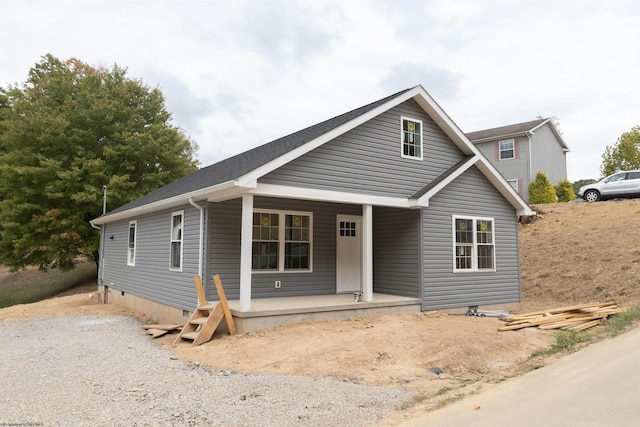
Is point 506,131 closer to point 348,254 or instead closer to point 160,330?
point 348,254

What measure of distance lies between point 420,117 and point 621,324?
6376mm

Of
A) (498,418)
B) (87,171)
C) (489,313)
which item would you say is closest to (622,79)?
(489,313)

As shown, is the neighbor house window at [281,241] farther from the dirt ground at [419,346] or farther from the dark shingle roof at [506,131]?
the dark shingle roof at [506,131]

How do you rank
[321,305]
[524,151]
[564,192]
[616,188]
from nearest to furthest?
1. [321,305]
2. [616,188]
3. [524,151]
4. [564,192]

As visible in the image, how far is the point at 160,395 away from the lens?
5336mm

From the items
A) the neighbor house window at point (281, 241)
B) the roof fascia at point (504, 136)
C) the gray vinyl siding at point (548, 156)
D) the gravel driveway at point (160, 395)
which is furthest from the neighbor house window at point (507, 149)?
the gravel driveway at point (160, 395)

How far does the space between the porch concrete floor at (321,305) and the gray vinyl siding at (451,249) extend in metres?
0.77

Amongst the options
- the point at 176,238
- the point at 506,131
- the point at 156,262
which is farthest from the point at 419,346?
the point at 506,131

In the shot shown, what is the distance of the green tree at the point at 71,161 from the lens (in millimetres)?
21062

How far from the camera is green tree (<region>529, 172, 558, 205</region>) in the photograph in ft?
78.6

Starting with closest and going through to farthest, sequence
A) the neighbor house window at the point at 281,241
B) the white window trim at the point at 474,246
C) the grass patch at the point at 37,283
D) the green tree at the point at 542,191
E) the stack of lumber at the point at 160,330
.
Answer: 1. the stack of lumber at the point at 160,330
2. the neighbor house window at the point at 281,241
3. the white window trim at the point at 474,246
4. the green tree at the point at 542,191
5. the grass patch at the point at 37,283

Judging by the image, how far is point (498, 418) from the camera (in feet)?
13.6

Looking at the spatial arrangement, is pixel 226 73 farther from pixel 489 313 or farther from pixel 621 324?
pixel 621 324

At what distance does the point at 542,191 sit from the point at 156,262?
67.2 feet
